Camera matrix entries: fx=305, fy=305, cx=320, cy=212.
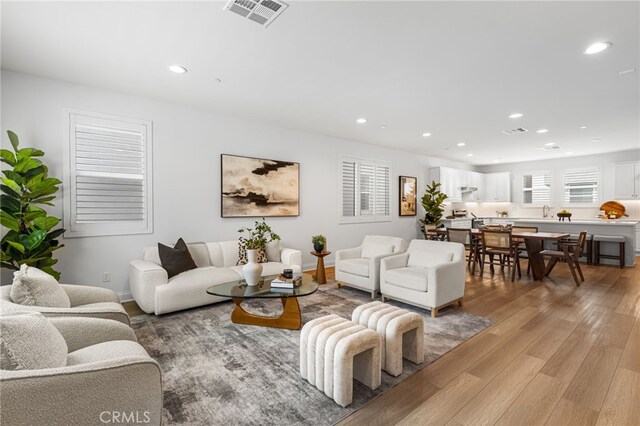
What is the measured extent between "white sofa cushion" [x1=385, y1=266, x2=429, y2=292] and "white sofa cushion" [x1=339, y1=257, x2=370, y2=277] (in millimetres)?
422

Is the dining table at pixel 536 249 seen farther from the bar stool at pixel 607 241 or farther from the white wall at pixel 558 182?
the white wall at pixel 558 182

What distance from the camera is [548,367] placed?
248 cm

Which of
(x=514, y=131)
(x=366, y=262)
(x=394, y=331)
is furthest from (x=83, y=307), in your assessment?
(x=514, y=131)

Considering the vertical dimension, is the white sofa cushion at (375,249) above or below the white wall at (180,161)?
below

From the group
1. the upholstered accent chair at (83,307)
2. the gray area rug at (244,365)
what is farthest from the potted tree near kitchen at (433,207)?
the upholstered accent chair at (83,307)

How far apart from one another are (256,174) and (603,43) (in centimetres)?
462

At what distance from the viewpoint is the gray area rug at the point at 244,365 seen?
1.96m

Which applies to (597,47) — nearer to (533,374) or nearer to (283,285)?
(533,374)

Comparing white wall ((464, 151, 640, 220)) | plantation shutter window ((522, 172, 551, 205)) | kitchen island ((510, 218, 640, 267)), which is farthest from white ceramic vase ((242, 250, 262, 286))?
plantation shutter window ((522, 172, 551, 205))

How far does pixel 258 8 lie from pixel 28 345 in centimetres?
251

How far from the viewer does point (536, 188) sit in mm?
9969

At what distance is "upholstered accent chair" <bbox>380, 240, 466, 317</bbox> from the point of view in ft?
11.8

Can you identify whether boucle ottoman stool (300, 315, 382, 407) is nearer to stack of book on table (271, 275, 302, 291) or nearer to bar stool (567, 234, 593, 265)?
stack of book on table (271, 275, 302, 291)

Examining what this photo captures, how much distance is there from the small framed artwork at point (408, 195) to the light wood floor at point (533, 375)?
443cm
